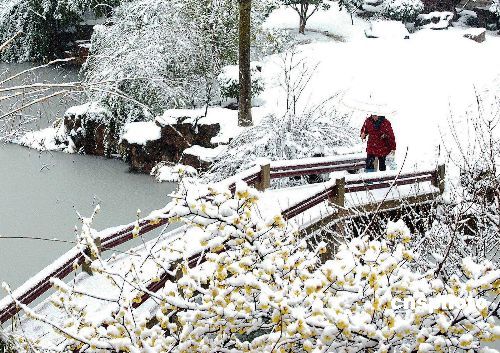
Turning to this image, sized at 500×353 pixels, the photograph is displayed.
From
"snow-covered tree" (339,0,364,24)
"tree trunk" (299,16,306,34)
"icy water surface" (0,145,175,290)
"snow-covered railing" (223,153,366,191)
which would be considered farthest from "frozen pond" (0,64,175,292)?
"snow-covered tree" (339,0,364,24)

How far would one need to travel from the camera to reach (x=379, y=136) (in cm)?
976

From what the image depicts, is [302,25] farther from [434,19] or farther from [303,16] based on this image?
[434,19]

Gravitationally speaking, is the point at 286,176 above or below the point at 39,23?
below

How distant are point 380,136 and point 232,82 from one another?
7.62 metres

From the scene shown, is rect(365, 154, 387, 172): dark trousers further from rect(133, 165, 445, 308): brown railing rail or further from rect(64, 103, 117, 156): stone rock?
rect(64, 103, 117, 156): stone rock

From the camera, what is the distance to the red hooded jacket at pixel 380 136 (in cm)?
970

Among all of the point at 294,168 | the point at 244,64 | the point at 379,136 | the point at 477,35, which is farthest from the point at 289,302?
the point at 477,35

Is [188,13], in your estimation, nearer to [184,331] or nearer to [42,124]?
[42,124]

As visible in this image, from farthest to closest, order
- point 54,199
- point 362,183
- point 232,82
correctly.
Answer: point 232,82 < point 54,199 < point 362,183

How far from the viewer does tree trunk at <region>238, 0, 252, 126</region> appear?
46.3 feet

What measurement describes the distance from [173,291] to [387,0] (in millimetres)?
21870

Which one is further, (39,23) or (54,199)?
(39,23)

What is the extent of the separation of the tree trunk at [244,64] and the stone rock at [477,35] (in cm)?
1128

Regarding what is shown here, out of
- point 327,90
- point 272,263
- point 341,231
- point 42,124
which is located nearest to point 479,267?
point 272,263
